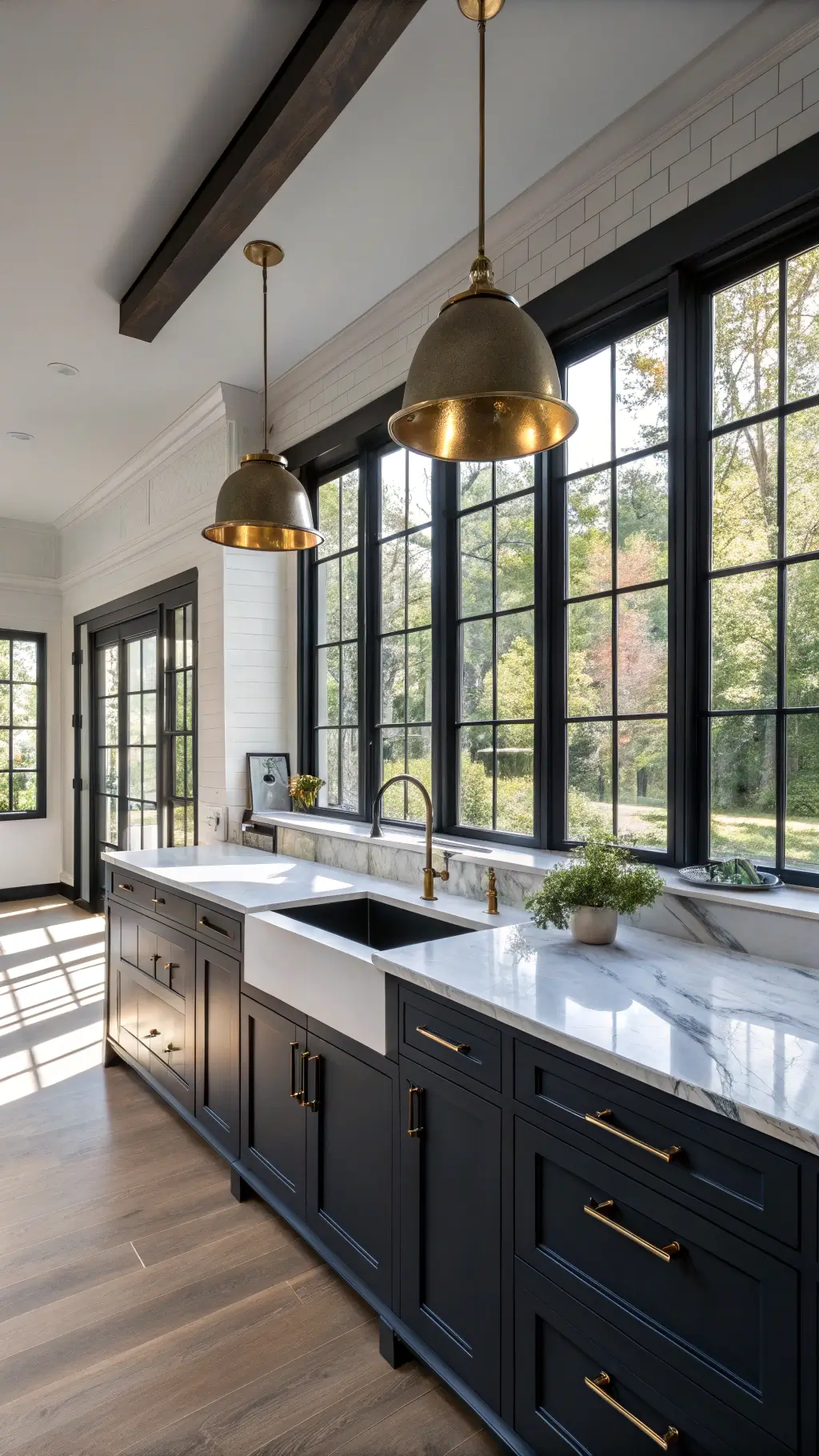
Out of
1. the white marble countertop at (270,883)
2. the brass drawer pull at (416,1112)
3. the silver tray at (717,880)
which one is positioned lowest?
the brass drawer pull at (416,1112)

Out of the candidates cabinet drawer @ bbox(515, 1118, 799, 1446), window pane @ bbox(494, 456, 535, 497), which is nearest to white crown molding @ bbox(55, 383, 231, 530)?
window pane @ bbox(494, 456, 535, 497)

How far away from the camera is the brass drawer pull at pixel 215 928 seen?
8.64ft

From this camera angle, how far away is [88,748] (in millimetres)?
6633

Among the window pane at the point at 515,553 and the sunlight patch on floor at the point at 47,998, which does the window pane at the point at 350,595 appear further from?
the sunlight patch on floor at the point at 47,998

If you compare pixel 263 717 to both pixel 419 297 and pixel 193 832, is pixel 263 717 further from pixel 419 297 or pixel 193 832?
pixel 419 297

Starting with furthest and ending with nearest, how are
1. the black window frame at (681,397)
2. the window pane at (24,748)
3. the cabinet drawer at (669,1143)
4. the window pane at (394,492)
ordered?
1. the window pane at (24,748)
2. the window pane at (394,492)
3. the black window frame at (681,397)
4. the cabinet drawer at (669,1143)

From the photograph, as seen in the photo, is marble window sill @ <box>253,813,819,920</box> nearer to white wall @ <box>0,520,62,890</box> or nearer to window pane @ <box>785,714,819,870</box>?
window pane @ <box>785,714,819,870</box>

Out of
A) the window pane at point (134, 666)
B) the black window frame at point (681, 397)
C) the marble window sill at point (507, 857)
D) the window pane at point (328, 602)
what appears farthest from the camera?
the window pane at point (134, 666)

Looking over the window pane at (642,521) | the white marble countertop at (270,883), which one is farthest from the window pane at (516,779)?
the window pane at (642,521)

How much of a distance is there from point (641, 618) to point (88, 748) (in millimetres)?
5376

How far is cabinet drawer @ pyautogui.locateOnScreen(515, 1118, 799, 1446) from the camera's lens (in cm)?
111

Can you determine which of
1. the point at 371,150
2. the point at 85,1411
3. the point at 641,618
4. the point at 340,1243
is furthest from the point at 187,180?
the point at 85,1411

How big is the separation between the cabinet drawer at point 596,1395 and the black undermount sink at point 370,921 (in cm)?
116

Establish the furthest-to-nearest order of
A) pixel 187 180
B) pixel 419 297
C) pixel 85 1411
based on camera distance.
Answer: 1. pixel 419 297
2. pixel 187 180
3. pixel 85 1411
